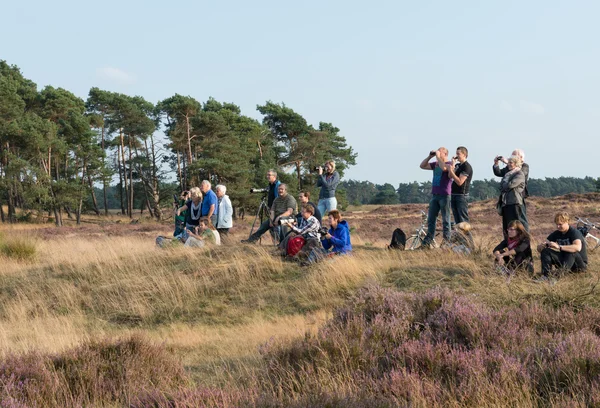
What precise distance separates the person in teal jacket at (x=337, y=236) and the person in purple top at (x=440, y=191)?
180 cm

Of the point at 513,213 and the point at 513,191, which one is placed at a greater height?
the point at 513,191

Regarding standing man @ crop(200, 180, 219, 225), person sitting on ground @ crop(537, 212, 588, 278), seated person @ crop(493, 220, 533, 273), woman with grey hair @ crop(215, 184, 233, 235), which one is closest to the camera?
person sitting on ground @ crop(537, 212, 588, 278)

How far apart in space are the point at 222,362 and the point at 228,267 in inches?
156

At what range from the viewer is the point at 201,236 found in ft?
39.3

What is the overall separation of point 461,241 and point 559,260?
86.6 inches

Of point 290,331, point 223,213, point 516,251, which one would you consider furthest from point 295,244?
point 516,251

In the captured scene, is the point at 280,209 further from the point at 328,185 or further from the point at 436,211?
the point at 436,211

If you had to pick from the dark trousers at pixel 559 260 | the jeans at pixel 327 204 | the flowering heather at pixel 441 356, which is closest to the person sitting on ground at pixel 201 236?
the jeans at pixel 327 204

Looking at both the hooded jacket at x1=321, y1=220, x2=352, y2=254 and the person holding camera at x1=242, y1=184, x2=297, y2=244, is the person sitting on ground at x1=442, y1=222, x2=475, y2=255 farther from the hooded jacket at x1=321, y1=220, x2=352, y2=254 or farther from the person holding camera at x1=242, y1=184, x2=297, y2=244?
the person holding camera at x1=242, y1=184, x2=297, y2=244

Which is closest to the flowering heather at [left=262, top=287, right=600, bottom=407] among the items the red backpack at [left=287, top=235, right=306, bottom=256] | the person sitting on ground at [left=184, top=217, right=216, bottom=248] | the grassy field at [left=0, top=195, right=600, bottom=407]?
the grassy field at [left=0, top=195, right=600, bottom=407]

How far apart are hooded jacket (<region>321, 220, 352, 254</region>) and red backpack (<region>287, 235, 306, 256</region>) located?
1.58 feet

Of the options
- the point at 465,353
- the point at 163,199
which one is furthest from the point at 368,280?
the point at 163,199

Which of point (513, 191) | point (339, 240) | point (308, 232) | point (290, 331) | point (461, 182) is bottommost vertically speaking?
point (290, 331)

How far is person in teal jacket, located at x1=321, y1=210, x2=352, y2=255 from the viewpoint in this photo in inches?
390
